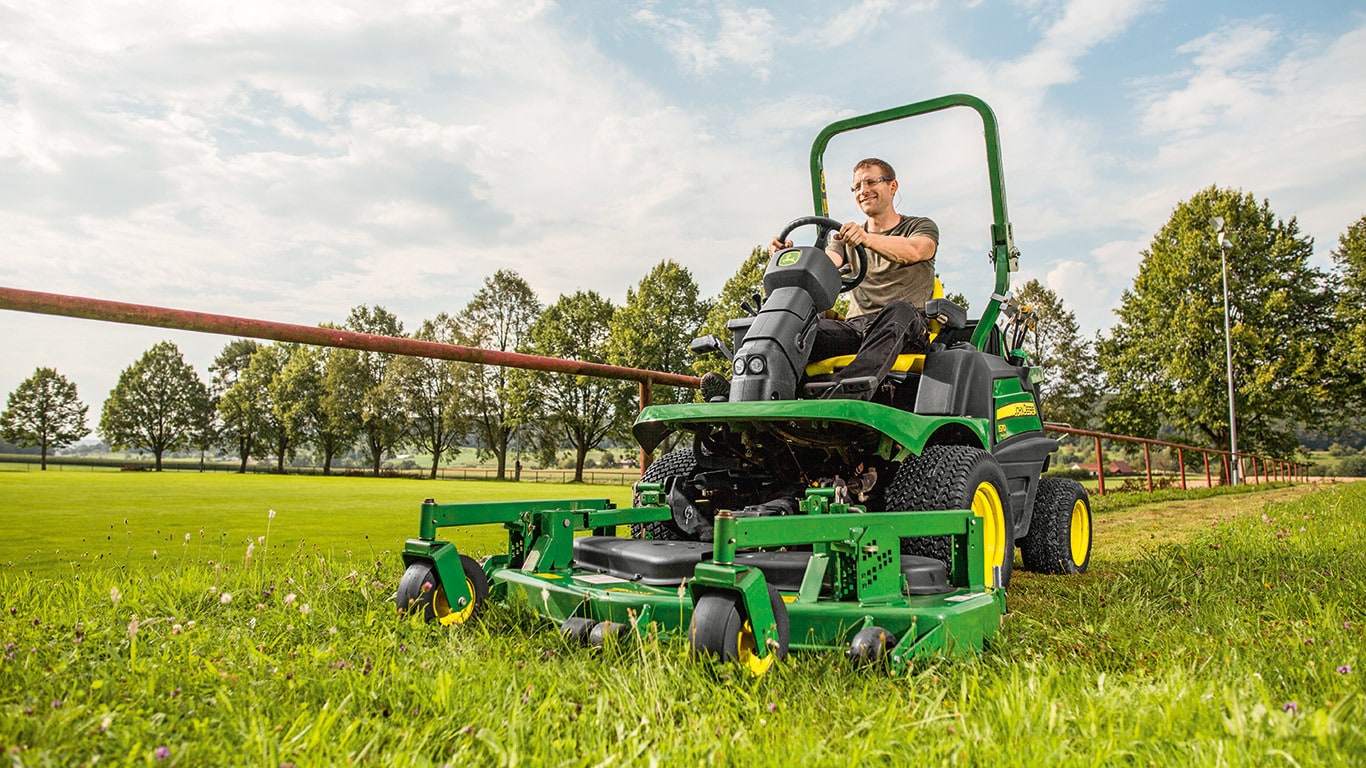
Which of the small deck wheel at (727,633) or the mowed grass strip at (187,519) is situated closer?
the small deck wheel at (727,633)

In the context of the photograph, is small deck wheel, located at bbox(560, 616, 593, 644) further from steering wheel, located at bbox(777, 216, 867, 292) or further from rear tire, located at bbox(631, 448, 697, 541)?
steering wheel, located at bbox(777, 216, 867, 292)

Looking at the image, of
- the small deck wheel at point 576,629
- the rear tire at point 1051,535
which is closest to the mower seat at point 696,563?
the small deck wheel at point 576,629

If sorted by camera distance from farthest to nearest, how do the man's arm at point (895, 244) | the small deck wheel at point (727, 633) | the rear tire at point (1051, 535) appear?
the rear tire at point (1051, 535) → the man's arm at point (895, 244) → the small deck wheel at point (727, 633)

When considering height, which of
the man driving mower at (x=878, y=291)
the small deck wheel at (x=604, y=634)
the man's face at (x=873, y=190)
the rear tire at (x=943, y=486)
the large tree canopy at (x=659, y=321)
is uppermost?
the large tree canopy at (x=659, y=321)

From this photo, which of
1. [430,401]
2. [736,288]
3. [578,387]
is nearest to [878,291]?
[736,288]

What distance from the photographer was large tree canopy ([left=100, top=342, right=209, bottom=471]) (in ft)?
12.5

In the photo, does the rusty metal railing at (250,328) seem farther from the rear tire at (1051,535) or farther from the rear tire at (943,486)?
the rear tire at (1051,535)

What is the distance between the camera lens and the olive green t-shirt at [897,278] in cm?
431

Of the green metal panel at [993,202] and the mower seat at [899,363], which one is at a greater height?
the green metal panel at [993,202]

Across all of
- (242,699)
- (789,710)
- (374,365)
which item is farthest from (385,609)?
(374,365)

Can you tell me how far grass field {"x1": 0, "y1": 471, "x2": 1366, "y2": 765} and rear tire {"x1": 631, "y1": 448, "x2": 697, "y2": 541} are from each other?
1.00 meters

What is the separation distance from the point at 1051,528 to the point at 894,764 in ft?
11.8

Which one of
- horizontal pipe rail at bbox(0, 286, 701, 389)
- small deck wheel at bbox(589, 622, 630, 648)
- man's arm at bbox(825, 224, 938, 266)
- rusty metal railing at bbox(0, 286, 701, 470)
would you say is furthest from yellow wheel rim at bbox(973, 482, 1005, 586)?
horizontal pipe rail at bbox(0, 286, 701, 389)

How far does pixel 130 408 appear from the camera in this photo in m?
4.00
